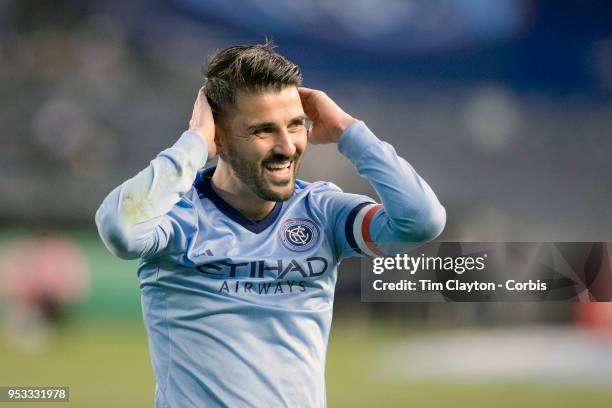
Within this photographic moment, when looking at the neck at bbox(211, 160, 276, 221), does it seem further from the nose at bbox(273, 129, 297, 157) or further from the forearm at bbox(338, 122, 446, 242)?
the forearm at bbox(338, 122, 446, 242)

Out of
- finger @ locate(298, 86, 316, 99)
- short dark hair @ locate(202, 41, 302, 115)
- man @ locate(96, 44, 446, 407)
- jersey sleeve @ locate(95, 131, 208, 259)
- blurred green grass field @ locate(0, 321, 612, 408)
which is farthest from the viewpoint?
blurred green grass field @ locate(0, 321, 612, 408)

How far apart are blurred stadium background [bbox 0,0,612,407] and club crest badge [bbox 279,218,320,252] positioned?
2.79 metres

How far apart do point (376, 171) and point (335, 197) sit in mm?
195

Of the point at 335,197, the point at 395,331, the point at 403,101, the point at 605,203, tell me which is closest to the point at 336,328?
the point at 395,331

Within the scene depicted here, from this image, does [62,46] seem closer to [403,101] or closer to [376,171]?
[403,101]

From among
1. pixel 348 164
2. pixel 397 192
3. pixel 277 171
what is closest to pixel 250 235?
pixel 277 171

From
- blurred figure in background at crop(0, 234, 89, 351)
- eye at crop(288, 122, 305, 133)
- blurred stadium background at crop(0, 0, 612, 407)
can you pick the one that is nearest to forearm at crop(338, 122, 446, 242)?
eye at crop(288, 122, 305, 133)

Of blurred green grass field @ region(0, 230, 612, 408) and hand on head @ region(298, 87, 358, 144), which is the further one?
blurred green grass field @ region(0, 230, 612, 408)

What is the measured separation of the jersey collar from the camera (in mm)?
2314

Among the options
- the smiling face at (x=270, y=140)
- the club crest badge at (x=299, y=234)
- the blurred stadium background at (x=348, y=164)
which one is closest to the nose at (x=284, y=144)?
the smiling face at (x=270, y=140)

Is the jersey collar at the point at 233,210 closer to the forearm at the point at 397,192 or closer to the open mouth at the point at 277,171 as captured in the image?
the open mouth at the point at 277,171

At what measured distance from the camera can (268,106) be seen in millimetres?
2238

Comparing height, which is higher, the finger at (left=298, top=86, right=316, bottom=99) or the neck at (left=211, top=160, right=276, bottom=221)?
the finger at (left=298, top=86, right=316, bottom=99)

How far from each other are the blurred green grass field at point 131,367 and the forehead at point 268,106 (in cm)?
303
